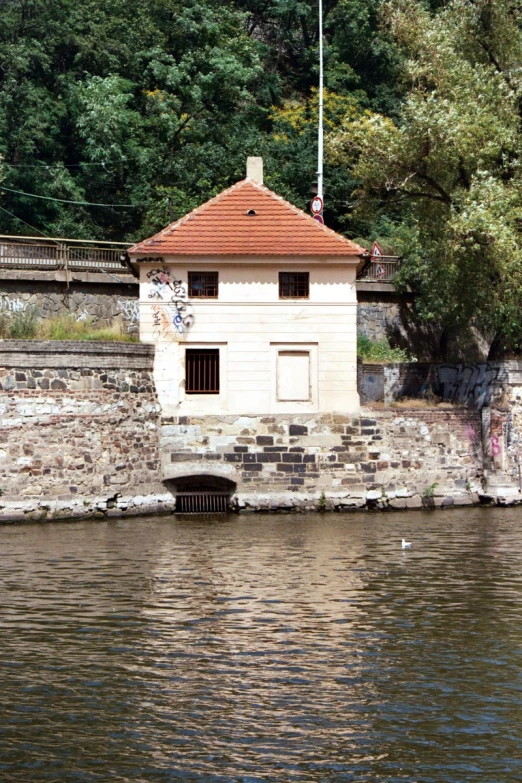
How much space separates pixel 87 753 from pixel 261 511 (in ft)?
71.3

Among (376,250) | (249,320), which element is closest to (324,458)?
(249,320)

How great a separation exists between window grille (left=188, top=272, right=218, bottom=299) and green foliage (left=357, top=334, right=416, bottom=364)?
404 inches

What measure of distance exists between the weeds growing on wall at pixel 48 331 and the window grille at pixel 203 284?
210 centimetres

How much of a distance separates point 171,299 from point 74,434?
511 centimetres

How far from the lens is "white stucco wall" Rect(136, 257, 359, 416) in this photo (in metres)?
35.4

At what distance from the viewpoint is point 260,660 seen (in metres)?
17.0

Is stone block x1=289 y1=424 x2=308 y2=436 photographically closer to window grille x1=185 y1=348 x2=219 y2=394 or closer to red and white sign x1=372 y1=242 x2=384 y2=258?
window grille x1=185 y1=348 x2=219 y2=394

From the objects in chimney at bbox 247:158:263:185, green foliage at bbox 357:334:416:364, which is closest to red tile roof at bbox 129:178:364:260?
chimney at bbox 247:158:263:185

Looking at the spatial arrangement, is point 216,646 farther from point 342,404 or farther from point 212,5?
point 212,5

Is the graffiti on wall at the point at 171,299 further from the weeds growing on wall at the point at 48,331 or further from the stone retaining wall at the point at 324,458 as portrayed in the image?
the stone retaining wall at the point at 324,458

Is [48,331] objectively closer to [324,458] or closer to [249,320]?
[249,320]

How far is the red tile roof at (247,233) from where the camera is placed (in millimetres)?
35531

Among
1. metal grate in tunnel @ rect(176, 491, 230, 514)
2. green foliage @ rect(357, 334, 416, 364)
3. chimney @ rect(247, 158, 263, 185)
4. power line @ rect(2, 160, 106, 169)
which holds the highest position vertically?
power line @ rect(2, 160, 106, 169)

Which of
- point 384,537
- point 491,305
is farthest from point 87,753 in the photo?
point 491,305
